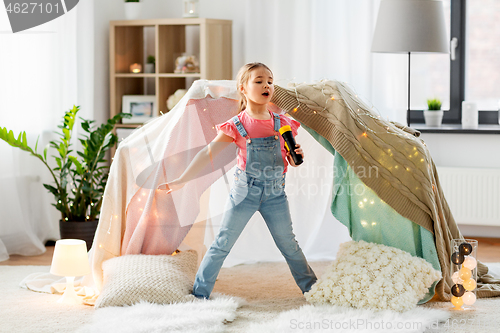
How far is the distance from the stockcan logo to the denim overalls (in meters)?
1.69

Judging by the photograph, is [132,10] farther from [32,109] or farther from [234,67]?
[32,109]

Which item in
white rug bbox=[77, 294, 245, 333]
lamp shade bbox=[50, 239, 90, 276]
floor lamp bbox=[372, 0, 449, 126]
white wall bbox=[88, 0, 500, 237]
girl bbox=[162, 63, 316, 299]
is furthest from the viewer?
white wall bbox=[88, 0, 500, 237]

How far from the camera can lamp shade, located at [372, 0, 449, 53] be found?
9.48ft

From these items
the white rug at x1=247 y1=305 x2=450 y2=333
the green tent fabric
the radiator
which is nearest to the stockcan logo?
the green tent fabric

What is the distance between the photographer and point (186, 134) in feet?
7.49

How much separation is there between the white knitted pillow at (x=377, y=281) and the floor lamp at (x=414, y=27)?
4.22 feet

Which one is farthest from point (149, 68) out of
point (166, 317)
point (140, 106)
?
point (166, 317)

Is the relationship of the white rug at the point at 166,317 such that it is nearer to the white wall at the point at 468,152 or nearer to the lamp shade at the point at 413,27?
the lamp shade at the point at 413,27

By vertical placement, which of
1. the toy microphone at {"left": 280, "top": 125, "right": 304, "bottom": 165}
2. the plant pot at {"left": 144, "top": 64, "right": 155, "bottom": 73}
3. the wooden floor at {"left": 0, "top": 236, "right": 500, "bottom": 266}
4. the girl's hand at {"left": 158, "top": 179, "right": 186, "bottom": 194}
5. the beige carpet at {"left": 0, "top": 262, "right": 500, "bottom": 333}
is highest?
the plant pot at {"left": 144, "top": 64, "right": 155, "bottom": 73}

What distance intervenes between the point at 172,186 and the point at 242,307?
1.86ft

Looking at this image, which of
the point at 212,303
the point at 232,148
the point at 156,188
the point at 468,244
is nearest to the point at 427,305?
the point at 468,244

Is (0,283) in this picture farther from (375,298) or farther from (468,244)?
(468,244)

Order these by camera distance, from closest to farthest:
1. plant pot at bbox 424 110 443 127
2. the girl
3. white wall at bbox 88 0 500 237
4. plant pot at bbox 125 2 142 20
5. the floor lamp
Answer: the girl < the floor lamp < white wall at bbox 88 0 500 237 < plant pot at bbox 424 110 443 127 < plant pot at bbox 125 2 142 20

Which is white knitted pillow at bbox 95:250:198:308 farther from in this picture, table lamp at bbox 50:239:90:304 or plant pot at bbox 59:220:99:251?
plant pot at bbox 59:220:99:251
